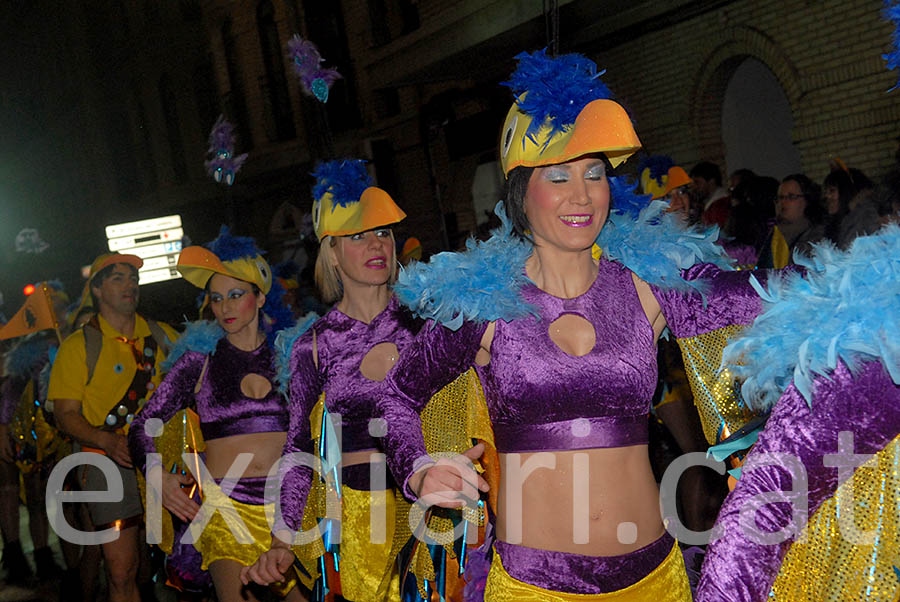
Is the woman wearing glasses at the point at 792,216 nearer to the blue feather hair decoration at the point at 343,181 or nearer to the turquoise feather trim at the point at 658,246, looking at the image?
the blue feather hair decoration at the point at 343,181

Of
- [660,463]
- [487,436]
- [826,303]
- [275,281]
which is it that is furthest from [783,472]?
[660,463]

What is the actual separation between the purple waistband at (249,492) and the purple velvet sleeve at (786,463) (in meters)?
3.40

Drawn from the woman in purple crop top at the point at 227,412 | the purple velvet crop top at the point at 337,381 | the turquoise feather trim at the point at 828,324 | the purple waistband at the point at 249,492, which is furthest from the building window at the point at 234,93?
the turquoise feather trim at the point at 828,324

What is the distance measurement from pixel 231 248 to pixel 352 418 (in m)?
1.51

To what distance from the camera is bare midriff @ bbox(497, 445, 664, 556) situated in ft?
8.18

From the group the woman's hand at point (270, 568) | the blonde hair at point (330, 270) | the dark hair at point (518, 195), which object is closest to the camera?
the dark hair at point (518, 195)

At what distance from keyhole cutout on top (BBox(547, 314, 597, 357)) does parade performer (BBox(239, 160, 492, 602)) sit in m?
1.31

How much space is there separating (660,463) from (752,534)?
5.33 meters

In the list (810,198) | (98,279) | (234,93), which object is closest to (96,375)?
(98,279)

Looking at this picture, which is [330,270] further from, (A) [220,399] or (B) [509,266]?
(B) [509,266]

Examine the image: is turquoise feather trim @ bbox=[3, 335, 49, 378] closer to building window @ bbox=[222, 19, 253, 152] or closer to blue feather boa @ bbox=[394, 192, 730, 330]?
blue feather boa @ bbox=[394, 192, 730, 330]

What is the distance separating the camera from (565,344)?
2549 mm

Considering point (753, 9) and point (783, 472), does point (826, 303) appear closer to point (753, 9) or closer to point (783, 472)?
point (783, 472)

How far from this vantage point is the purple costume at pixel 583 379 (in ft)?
8.15
